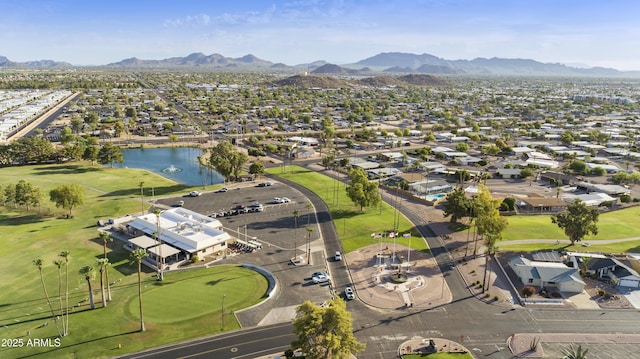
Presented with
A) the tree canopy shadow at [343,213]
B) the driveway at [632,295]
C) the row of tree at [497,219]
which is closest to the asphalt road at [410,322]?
the driveway at [632,295]

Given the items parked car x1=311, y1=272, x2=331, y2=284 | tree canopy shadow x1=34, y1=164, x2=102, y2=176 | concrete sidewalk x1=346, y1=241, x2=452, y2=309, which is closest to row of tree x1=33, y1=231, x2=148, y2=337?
parked car x1=311, y1=272, x2=331, y2=284

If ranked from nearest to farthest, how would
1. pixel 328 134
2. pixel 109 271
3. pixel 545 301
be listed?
pixel 545 301 < pixel 109 271 < pixel 328 134

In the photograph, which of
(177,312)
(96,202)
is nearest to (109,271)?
(177,312)

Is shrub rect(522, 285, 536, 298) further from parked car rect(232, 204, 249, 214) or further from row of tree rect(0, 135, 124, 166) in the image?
row of tree rect(0, 135, 124, 166)

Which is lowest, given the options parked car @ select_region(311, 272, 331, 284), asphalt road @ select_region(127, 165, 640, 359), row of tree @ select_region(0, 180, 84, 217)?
asphalt road @ select_region(127, 165, 640, 359)

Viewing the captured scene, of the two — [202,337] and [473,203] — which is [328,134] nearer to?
[473,203]

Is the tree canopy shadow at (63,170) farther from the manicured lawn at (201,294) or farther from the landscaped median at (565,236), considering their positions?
the landscaped median at (565,236)

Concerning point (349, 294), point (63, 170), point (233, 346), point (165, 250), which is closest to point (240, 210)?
point (165, 250)
